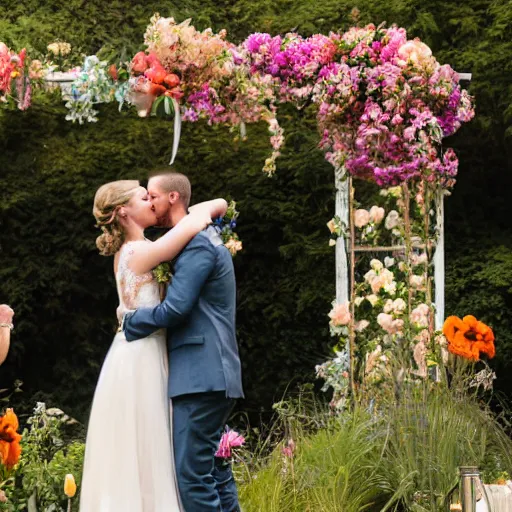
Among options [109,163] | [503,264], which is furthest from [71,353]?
[503,264]

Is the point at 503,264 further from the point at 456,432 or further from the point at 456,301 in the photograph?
the point at 456,432

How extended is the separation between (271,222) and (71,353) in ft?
5.62

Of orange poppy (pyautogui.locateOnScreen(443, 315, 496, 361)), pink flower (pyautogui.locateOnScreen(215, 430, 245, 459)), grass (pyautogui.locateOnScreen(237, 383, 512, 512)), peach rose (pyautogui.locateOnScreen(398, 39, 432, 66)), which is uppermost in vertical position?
peach rose (pyautogui.locateOnScreen(398, 39, 432, 66))

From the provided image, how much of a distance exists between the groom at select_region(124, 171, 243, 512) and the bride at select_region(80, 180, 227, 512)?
59mm

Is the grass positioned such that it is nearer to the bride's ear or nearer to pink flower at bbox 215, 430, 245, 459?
pink flower at bbox 215, 430, 245, 459

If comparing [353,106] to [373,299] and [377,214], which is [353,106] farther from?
[373,299]

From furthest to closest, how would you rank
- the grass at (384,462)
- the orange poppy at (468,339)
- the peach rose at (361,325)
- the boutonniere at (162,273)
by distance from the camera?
the peach rose at (361,325) < the orange poppy at (468,339) < the grass at (384,462) < the boutonniere at (162,273)

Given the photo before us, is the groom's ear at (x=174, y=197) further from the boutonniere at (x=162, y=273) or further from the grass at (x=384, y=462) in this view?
the grass at (x=384, y=462)

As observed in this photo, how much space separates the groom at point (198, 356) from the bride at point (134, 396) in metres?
0.06

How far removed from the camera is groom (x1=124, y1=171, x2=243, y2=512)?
4.11m

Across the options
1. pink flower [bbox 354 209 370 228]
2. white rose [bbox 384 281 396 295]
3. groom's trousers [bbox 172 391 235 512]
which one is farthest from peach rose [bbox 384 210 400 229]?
groom's trousers [bbox 172 391 235 512]

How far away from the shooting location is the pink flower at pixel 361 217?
6441 mm

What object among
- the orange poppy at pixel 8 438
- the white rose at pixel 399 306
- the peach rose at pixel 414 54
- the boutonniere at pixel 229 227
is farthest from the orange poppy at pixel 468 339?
the orange poppy at pixel 8 438

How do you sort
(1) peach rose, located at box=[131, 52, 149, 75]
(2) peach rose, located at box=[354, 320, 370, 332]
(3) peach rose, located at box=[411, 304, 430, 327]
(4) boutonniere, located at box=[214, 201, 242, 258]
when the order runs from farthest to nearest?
(2) peach rose, located at box=[354, 320, 370, 332]
(3) peach rose, located at box=[411, 304, 430, 327]
(4) boutonniere, located at box=[214, 201, 242, 258]
(1) peach rose, located at box=[131, 52, 149, 75]
